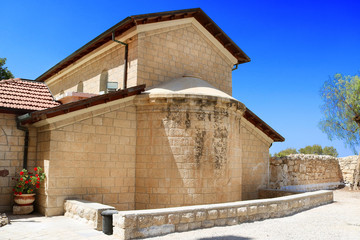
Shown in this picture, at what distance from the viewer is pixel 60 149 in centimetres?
824

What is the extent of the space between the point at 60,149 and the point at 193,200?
4163mm

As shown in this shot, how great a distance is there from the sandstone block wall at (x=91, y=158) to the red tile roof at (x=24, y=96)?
0.99 meters

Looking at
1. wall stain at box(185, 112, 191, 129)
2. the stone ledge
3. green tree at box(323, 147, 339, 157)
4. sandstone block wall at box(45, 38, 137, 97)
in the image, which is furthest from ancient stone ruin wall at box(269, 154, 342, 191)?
green tree at box(323, 147, 339, 157)

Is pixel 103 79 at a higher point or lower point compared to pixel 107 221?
higher

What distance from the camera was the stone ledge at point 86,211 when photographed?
21.1 feet

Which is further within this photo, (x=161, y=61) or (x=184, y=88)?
(x=161, y=61)

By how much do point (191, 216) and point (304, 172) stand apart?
1198cm

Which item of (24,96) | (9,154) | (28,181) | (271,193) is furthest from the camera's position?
(271,193)

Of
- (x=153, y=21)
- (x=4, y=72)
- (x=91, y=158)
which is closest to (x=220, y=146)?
(x=91, y=158)

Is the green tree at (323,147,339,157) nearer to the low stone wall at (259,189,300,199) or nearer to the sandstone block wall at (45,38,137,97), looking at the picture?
the low stone wall at (259,189,300,199)

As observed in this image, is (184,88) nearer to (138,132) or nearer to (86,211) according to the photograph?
(138,132)

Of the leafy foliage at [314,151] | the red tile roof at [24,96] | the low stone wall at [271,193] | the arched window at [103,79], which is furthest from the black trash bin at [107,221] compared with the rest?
the leafy foliage at [314,151]

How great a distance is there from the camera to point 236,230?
22.6ft

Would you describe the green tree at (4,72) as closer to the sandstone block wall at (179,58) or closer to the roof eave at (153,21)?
the roof eave at (153,21)
